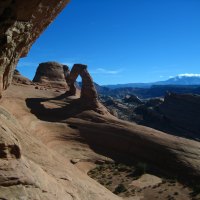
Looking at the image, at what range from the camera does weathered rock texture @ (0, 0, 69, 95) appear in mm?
11734

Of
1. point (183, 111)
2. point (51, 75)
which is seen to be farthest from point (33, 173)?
point (183, 111)

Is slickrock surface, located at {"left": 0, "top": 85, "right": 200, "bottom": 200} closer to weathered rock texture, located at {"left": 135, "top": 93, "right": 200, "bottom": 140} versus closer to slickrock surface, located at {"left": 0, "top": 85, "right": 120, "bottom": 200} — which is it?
slickrock surface, located at {"left": 0, "top": 85, "right": 120, "bottom": 200}

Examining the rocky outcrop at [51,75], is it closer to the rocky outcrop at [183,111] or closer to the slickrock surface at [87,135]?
the slickrock surface at [87,135]

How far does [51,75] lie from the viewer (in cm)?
5316

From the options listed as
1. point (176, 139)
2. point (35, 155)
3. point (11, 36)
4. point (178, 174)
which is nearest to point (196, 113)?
point (176, 139)

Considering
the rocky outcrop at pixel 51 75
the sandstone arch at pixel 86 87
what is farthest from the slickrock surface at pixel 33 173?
the rocky outcrop at pixel 51 75

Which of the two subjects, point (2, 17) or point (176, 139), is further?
point (176, 139)

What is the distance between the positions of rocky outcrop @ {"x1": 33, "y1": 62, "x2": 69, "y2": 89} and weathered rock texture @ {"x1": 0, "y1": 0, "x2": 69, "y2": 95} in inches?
1419

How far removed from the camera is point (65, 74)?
58031 mm

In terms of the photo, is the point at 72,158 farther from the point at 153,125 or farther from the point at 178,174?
the point at 153,125

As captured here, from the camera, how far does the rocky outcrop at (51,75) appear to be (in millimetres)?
51388

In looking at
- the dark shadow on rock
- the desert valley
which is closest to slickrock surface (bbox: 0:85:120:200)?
the desert valley

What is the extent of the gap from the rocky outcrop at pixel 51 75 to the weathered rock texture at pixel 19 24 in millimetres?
36040

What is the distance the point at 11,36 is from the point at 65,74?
151ft
